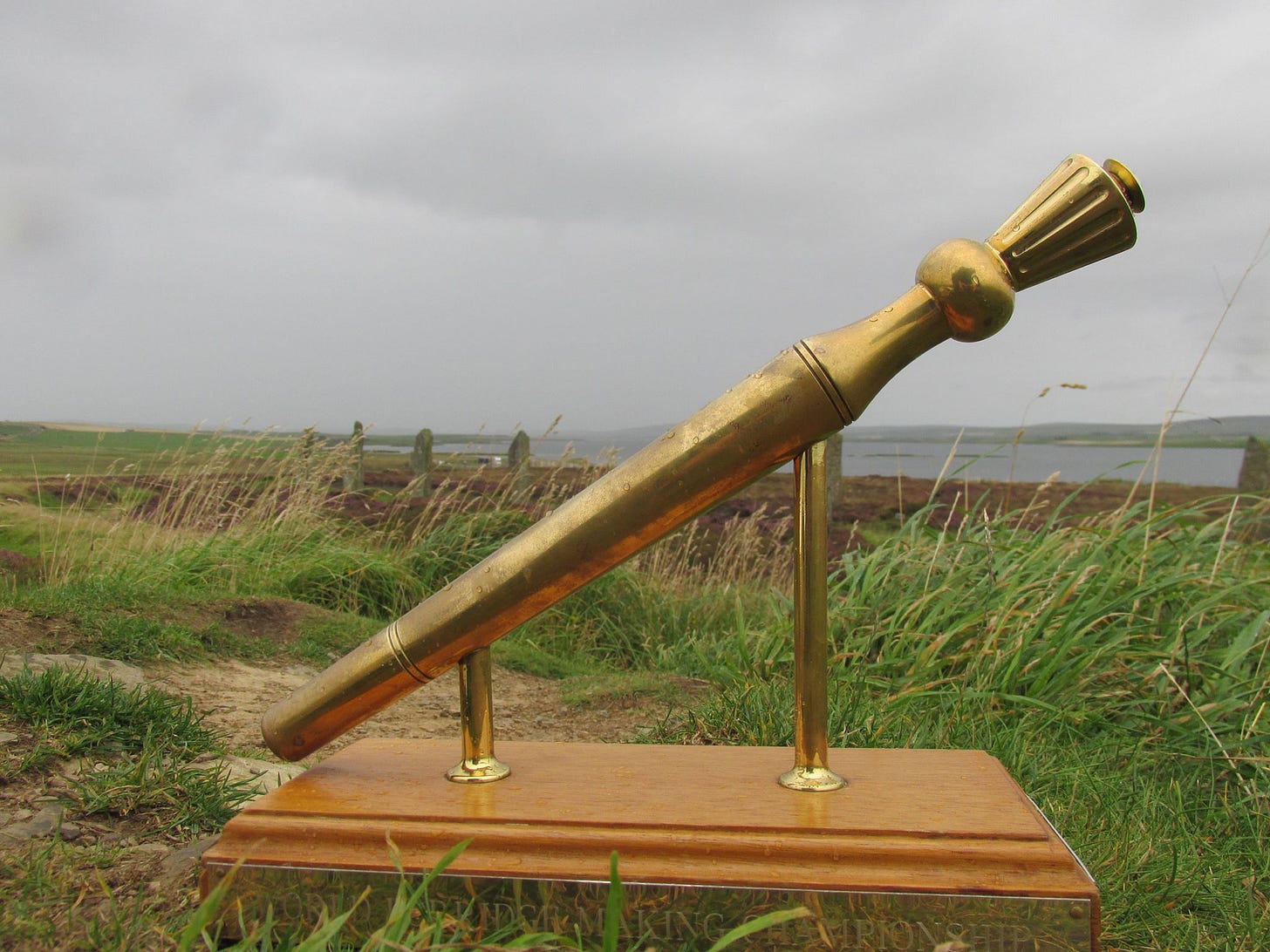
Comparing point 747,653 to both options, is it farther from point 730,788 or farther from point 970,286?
point 970,286

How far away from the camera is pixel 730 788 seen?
177cm

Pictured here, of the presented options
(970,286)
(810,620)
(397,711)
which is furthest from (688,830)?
(397,711)

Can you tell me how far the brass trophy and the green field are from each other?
15 centimetres

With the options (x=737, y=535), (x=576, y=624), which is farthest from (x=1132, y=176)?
(x=737, y=535)

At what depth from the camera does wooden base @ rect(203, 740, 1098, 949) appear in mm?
1479

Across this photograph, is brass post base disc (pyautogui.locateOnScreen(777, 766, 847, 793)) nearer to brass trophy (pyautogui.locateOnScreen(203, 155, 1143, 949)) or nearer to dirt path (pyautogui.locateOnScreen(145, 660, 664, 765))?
brass trophy (pyautogui.locateOnScreen(203, 155, 1143, 949))

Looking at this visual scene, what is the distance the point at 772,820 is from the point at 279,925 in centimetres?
81

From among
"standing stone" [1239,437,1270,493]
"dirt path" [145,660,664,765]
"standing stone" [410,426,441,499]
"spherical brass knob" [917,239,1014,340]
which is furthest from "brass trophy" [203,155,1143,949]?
"standing stone" [1239,437,1270,493]

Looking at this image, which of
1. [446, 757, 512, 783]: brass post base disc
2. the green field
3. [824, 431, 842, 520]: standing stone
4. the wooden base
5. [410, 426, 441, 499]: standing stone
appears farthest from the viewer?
[410, 426, 441, 499]: standing stone

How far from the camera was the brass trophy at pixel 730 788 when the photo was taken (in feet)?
4.87

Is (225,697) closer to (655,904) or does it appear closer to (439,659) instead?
(439,659)

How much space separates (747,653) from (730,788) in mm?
2246

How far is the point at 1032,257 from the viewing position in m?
1.55

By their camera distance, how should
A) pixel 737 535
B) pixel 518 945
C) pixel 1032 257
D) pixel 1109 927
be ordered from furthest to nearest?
pixel 737 535, pixel 1109 927, pixel 1032 257, pixel 518 945
